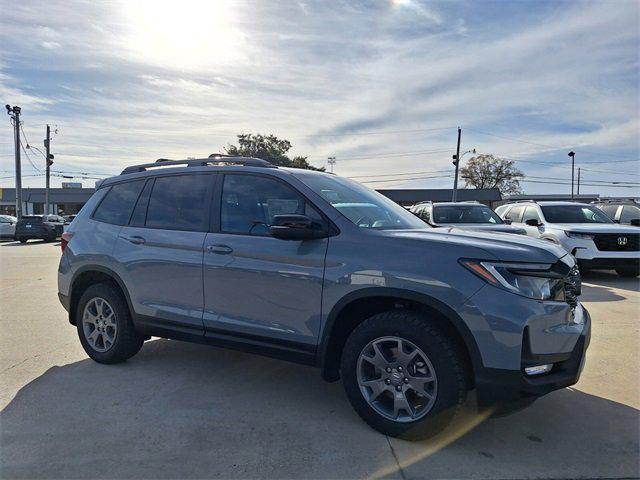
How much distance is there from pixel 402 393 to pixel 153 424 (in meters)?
1.73

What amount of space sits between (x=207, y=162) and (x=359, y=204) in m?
1.40

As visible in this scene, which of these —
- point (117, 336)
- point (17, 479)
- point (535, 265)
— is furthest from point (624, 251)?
point (17, 479)

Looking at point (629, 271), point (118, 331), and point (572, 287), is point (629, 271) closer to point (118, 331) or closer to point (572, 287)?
point (572, 287)

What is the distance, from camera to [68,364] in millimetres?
4645

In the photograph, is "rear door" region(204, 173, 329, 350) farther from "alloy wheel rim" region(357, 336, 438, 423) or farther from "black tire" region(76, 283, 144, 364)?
"black tire" region(76, 283, 144, 364)

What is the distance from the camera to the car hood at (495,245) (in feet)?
9.59

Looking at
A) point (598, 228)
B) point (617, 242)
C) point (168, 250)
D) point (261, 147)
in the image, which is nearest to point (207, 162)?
point (168, 250)

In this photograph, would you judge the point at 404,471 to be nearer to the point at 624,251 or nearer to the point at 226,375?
the point at 226,375

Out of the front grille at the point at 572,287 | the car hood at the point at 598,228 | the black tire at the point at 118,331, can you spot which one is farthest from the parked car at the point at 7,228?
the front grille at the point at 572,287

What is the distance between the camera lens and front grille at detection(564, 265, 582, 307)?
3.02 metres

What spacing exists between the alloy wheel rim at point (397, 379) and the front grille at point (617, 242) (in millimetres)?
8244

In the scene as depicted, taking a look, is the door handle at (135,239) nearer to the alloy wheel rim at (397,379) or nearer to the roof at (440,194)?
the alloy wheel rim at (397,379)

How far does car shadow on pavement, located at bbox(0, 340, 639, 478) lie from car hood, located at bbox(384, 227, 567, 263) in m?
1.21

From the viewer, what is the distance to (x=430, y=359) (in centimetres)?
295
